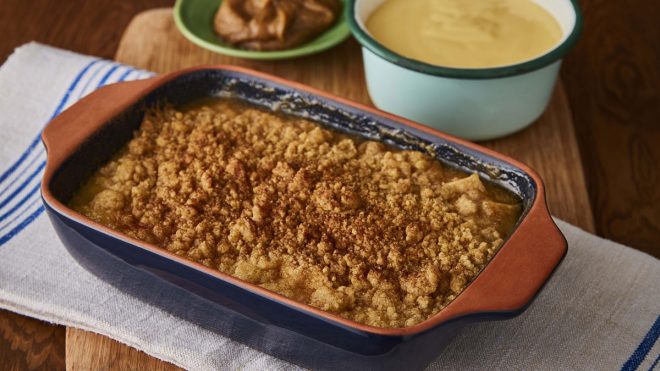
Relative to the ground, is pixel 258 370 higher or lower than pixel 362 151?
lower

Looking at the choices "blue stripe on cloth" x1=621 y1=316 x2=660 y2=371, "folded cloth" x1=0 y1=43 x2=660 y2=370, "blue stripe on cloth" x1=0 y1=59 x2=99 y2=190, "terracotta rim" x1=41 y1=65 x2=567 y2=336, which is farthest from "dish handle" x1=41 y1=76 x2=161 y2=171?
"blue stripe on cloth" x1=621 y1=316 x2=660 y2=371

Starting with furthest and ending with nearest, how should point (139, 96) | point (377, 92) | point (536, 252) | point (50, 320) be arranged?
point (377, 92) → point (139, 96) → point (50, 320) → point (536, 252)

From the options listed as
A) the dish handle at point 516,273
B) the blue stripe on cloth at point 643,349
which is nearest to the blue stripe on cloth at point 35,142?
the dish handle at point 516,273

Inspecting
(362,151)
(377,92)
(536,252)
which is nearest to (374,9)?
(377,92)

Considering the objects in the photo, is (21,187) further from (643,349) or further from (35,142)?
(643,349)

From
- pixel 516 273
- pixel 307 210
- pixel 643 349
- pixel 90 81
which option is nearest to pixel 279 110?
pixel 307 210

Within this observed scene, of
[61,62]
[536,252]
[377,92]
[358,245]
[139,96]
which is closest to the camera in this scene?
[536,252]

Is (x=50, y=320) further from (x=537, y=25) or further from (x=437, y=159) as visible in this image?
(x=537, y=25)
